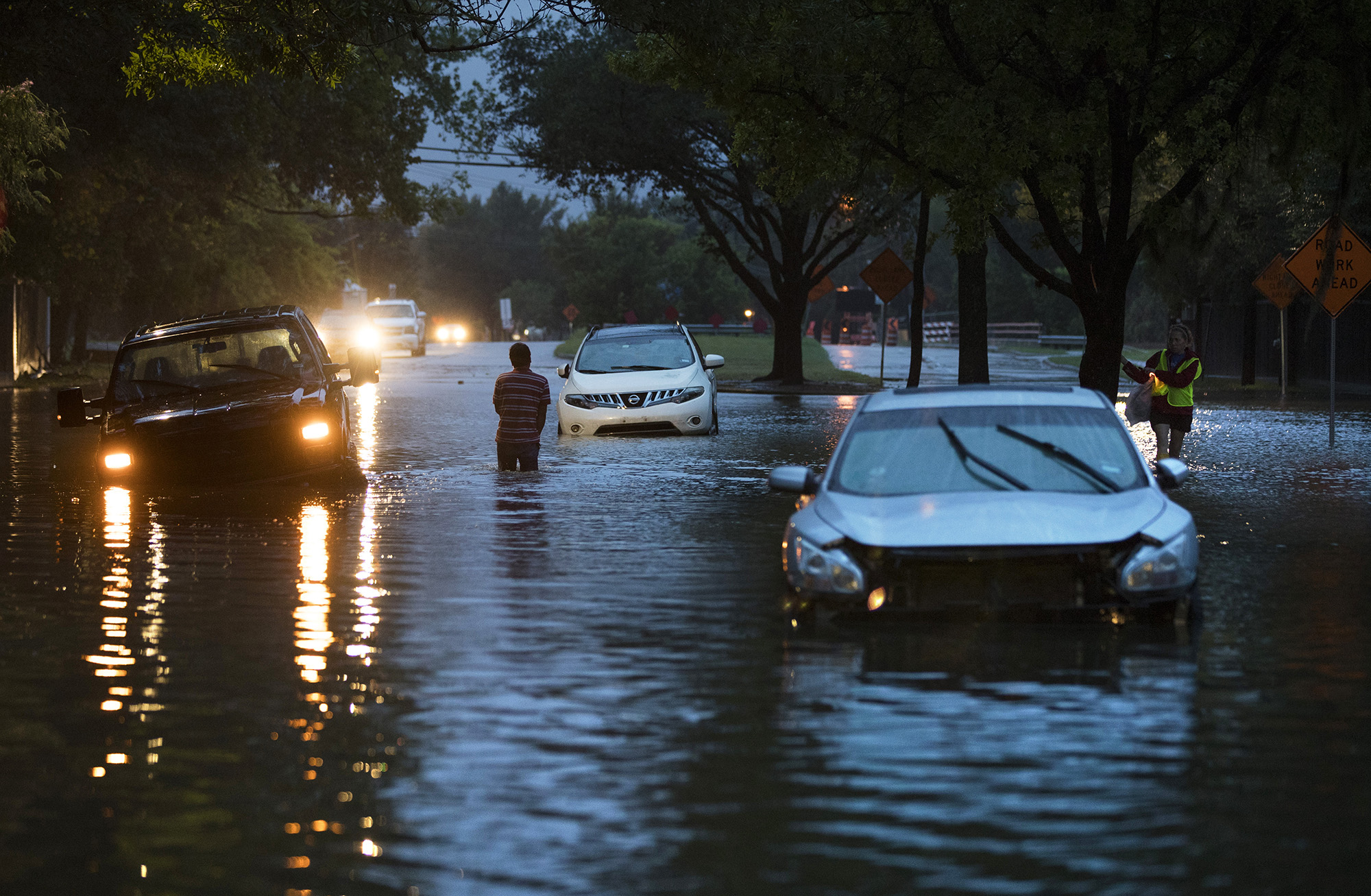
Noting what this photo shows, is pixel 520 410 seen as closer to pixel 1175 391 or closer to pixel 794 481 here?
pixel 1175 391

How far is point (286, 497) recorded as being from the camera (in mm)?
16359

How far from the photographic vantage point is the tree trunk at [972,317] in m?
30.8

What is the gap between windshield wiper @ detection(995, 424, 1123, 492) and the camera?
9.25m

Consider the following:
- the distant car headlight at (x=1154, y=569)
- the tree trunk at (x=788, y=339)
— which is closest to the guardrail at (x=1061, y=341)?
the tree trunk at (x=788, y=339)

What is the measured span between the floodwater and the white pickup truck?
182ft

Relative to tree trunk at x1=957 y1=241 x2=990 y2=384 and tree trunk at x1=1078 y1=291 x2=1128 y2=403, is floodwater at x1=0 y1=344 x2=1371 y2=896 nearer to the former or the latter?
tree trunk at x1=1078 y1=291 x2=1128 y2=403

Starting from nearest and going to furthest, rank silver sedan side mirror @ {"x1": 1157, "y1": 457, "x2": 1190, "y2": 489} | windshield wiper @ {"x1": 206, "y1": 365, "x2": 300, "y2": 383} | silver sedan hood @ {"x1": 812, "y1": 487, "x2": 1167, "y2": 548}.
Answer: silver sedan hood @ {"x1": 812, "y1": 487, "x2": 1167, "y2": 548} → silver sedan side mirror @ {"x1": 1157, "y1": 457, "x2": 1190, "y2": 489} → windshield wiper @ {"x1": 206, "y1": 365, "x2": 300, "y2": 383}

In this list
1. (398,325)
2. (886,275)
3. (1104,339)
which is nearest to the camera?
(1104,339)

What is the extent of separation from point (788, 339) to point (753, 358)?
1741 centimetres

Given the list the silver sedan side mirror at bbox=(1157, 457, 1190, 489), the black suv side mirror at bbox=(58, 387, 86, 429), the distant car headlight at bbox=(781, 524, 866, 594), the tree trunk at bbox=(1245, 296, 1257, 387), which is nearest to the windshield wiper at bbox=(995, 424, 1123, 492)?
the silver sedan side mirror at bbox=(1157, 457, 1190, 489)

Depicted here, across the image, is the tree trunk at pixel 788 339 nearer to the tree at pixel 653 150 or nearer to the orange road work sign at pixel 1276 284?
the tree at pixel 653 150

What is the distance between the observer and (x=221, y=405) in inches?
611

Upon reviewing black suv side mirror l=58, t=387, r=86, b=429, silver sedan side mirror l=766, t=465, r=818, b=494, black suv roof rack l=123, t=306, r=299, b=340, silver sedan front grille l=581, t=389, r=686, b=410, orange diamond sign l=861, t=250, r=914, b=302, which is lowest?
silver sedan side mirror l=766, t=465, r=818, b=494

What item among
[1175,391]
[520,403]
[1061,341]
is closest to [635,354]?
[520,403]
